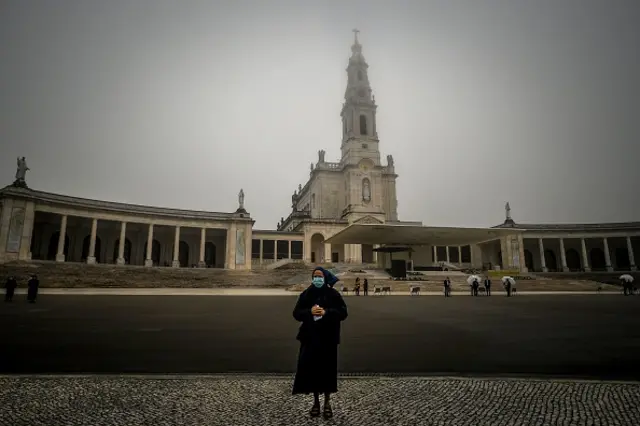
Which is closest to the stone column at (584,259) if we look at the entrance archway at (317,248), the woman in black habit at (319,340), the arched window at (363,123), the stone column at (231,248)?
the arched window at (363,123)

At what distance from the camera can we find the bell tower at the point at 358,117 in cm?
6581

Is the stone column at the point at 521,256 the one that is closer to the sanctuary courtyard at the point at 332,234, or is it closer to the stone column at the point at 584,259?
the sanctuary courtyard at the point at 332,234

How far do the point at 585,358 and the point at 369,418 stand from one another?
578 centimetres

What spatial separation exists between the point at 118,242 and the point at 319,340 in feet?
186

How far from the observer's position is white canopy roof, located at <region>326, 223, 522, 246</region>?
38.4 m

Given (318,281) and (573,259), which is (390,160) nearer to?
(573,259)

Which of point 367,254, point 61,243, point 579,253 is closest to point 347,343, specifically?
point 61,243

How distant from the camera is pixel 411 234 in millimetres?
41188

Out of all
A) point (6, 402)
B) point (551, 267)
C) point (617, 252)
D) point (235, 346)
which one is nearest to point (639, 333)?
point (235, 346)

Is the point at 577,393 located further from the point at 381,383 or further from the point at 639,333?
the point at 639,333

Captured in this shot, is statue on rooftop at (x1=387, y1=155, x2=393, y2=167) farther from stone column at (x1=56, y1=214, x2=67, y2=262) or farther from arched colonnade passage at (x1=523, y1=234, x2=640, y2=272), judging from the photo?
stone column at (x1=56, y1=214, x2=67, y2=262)

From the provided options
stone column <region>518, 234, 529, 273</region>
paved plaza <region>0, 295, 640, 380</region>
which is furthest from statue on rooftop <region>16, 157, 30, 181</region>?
stone column <region>518, 234, 529, 273</region>

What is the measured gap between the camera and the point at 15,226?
3709 centimetres

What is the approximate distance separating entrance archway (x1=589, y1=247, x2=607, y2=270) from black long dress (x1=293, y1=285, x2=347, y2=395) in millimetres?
73847
